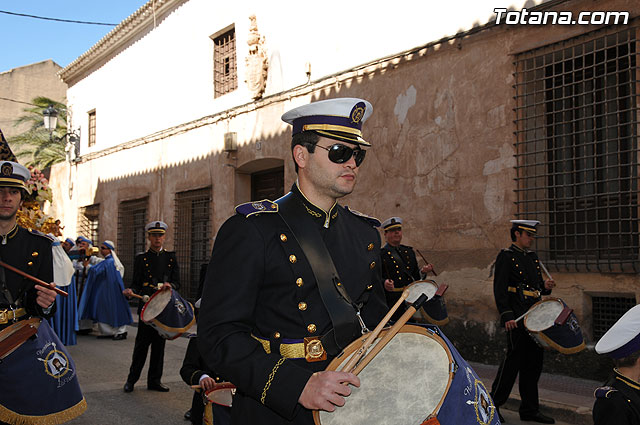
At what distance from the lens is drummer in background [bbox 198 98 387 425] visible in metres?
2.03

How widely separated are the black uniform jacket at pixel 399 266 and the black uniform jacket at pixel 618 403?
5758 millimetres

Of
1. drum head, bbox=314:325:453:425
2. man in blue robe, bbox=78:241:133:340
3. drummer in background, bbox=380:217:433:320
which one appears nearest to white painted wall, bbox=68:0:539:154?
drummer in background, bbox=380:217:433:320

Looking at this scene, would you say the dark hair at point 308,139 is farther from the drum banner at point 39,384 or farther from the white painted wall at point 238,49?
the white painted wall at point 238,49

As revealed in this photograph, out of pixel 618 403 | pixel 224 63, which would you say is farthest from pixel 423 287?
pixel 224 63

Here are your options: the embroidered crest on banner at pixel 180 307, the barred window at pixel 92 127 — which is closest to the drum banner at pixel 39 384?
the embroidered crest on banner at pixel 180 307

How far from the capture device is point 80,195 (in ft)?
72.7

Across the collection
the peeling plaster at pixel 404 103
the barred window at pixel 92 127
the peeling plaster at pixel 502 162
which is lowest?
the peeling plaster at pixel 502 162

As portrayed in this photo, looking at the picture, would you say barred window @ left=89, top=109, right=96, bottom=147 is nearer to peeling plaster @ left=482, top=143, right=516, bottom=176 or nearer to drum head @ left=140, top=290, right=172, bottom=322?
drum head @ left=140, top=290, right=172, bottom=322

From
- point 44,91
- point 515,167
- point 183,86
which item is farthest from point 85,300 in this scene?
point 44,91

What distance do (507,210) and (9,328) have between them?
6486 mm

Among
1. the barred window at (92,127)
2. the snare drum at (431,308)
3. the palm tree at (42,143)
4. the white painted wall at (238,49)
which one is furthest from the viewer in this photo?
the palm tree at (42,143)

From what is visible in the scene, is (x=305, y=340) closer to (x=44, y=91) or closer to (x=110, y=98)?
(x=110, y=98)

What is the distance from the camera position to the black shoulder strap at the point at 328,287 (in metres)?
2.19

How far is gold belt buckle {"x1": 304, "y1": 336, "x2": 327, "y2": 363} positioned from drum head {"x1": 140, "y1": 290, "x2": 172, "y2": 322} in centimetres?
524
